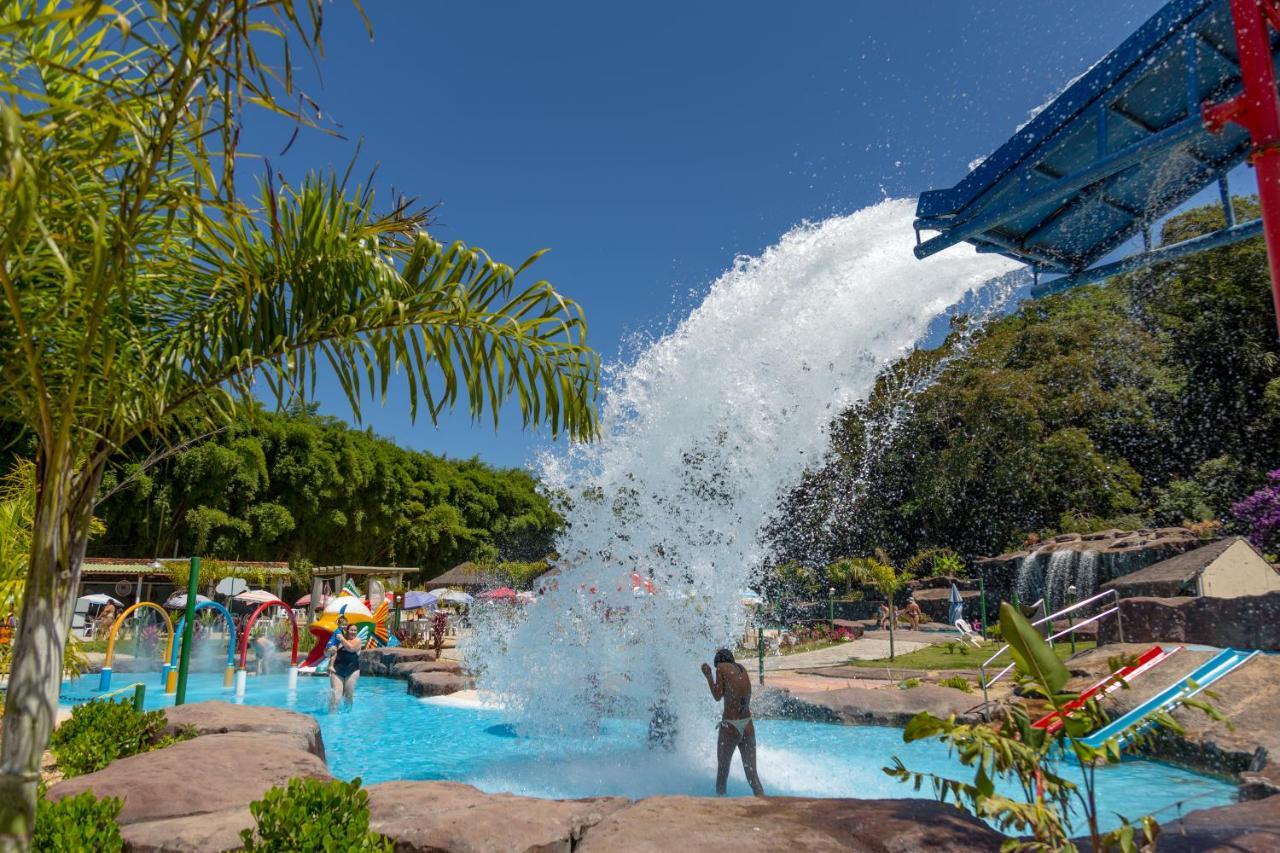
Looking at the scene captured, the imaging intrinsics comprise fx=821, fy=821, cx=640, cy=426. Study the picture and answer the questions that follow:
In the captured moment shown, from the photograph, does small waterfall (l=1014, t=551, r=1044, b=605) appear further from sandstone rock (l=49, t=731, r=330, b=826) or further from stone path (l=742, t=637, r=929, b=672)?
sandstone rock (l=49, t=731, r=330, b=826)

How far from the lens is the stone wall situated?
12594 mm

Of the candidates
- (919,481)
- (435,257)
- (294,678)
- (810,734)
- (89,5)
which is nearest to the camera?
(89,5)

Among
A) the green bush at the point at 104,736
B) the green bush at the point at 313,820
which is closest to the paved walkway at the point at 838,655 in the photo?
the green bush at the point at 104,736

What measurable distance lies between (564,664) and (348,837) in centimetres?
1055

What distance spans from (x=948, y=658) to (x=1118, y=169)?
594 inches

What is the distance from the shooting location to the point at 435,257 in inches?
155

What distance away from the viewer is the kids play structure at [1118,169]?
19.8 feet

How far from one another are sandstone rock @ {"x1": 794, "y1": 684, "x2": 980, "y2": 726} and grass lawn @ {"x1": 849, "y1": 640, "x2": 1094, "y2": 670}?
4.66 m

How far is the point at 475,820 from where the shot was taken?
15.4ft

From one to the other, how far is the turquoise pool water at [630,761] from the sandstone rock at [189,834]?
5241mm

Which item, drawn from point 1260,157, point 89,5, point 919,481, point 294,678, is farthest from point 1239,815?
point 919,481

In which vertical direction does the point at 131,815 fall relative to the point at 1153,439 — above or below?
below

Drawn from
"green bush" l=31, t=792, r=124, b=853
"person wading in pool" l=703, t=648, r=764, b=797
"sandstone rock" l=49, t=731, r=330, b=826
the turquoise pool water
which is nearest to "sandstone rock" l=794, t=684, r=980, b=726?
the turquoise pool water

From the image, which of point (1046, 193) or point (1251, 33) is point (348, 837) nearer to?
point (1251, 33)
